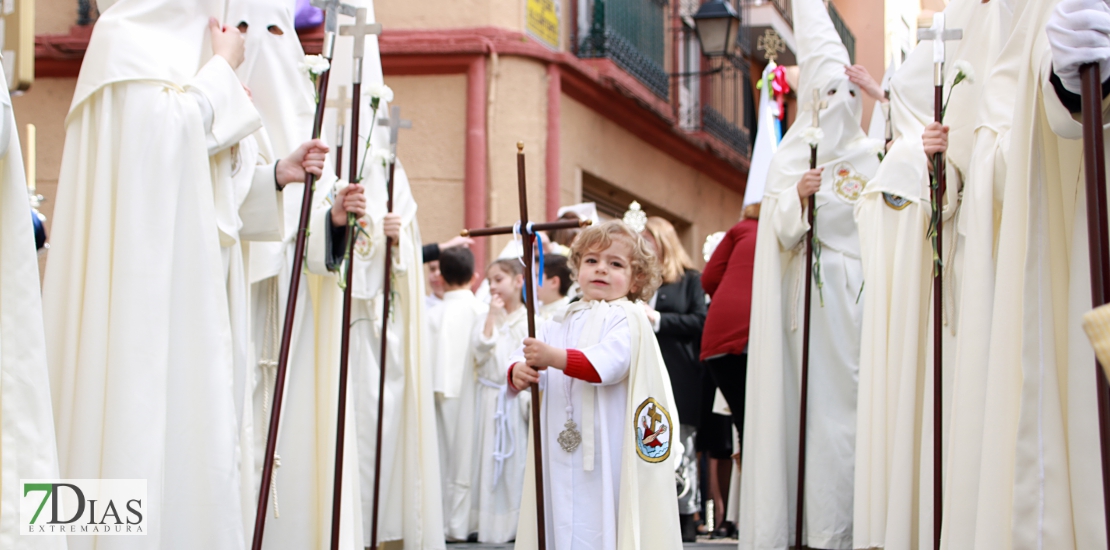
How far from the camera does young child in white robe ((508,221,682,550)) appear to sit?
16.6 feet

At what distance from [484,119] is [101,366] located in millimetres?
7437

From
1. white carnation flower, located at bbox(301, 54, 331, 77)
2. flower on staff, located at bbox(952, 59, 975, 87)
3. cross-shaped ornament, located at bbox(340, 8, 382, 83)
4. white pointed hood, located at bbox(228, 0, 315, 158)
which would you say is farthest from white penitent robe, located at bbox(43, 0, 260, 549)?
flower on staff, located at bbox(952, 59, 975, 87)

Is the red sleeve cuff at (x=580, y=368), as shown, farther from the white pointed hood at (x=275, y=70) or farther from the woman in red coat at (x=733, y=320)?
the woman in red coat at (x=733, y=320)

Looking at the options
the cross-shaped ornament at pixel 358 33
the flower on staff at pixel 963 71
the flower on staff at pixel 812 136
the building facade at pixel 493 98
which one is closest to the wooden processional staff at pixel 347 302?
the cross-shaped ornament at pixel 358 33

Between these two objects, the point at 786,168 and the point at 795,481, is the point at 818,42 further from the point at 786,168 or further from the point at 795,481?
the point at 795,481

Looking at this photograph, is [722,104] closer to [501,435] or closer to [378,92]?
[501,435]

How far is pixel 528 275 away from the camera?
5.29 m

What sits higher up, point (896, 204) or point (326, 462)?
point (896, 204)

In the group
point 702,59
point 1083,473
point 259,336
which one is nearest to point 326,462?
point 259,336

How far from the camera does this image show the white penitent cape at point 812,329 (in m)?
6.54

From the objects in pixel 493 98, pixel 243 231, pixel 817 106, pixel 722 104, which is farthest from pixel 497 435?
pixel 722 104

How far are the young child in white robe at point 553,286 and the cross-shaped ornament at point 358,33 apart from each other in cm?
274

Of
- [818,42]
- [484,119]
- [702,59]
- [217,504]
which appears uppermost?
[702,59]

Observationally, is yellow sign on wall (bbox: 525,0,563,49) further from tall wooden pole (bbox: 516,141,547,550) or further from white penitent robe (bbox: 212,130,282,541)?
tall wooden pole (bbox: 516,141,547,550)
